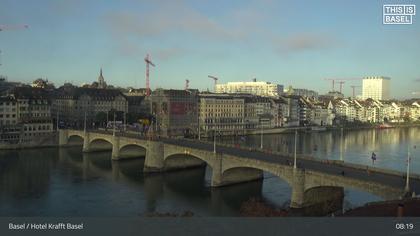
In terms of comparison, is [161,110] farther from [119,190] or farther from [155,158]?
[119,190]

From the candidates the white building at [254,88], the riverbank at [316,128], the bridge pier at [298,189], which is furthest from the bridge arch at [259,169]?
the white building at [254,88]

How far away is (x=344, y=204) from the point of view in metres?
11.5

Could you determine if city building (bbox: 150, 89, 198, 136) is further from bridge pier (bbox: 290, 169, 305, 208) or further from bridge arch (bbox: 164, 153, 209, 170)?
bridge pier (bbox: 290, 169, 305, 208)

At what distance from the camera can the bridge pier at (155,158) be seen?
17667 mm

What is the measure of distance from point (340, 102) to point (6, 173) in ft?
146

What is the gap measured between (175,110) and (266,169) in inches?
911

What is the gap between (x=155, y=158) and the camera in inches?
698

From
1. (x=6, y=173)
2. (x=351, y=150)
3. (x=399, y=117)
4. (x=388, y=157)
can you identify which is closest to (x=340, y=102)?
(x=399, y=117)

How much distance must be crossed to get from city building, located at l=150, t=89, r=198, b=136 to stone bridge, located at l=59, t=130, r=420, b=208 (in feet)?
38.3

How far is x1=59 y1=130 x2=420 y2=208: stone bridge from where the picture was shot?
32.5 ft

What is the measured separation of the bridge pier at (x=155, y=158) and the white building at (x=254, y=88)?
45.9 metres

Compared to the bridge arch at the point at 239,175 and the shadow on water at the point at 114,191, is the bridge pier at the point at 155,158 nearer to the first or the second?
the shadow on water at the point at 114,191
